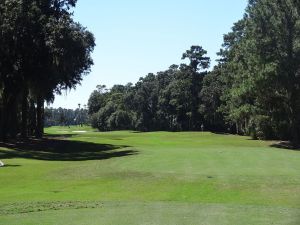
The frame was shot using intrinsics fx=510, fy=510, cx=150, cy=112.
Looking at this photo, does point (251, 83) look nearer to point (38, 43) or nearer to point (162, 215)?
point (38, 43)

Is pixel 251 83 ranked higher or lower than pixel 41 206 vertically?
higher

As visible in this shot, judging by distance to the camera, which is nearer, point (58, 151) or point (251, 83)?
point (58, 151)

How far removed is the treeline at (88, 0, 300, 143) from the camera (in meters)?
52.2

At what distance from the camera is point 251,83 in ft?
184

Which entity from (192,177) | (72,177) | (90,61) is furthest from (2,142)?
(192,177)

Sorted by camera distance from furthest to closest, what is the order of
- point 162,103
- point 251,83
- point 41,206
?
1. point 162,103
2. point 251,83
3. point 41,206

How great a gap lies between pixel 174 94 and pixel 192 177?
102580mm

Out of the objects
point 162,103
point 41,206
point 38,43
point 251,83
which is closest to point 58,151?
point 38,43

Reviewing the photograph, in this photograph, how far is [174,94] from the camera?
125m

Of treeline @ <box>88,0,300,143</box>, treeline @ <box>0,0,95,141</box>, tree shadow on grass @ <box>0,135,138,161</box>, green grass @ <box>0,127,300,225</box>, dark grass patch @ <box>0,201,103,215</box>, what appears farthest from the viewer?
treeline @ <box>88,0,300,143</box>

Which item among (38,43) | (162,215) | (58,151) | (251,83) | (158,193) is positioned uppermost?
(38,43)

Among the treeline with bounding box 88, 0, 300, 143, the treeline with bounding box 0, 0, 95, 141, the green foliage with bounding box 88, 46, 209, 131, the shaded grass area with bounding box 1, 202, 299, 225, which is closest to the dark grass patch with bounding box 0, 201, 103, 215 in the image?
the shaded grass area with bounding box 1, 202, 299, 225

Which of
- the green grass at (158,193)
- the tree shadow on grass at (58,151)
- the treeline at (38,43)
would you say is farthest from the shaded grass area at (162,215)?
the treeline at (38,43)

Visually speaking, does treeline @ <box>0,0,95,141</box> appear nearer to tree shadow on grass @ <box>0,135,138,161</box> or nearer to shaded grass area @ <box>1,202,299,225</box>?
tree shadow on grass @ <box>0,135,138,161</box>
